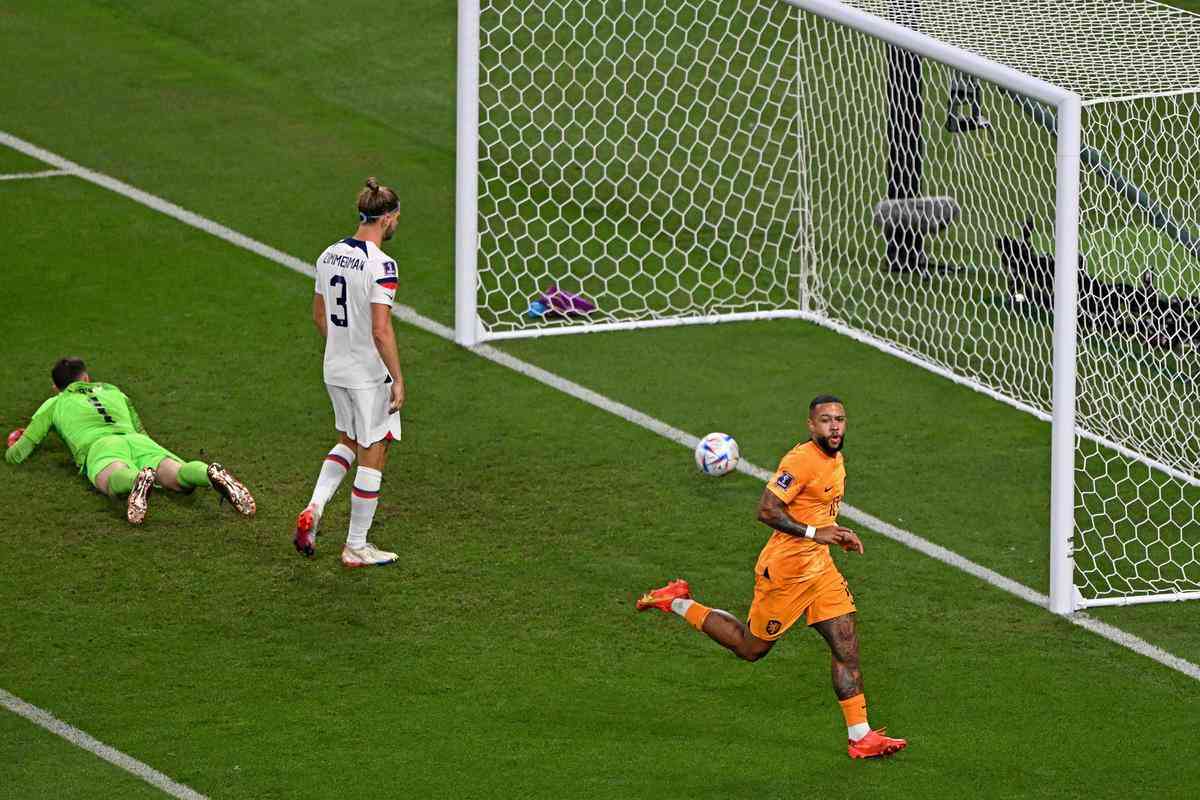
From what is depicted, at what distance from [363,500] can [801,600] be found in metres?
2.71

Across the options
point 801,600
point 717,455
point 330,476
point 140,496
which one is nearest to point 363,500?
point 330,476

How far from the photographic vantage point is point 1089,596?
1083 centimetres

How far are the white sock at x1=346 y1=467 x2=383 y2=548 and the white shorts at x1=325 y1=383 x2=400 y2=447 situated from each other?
158mm

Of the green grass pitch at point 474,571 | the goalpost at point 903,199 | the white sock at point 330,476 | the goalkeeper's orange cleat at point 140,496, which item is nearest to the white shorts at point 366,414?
the white sock at point 330,476

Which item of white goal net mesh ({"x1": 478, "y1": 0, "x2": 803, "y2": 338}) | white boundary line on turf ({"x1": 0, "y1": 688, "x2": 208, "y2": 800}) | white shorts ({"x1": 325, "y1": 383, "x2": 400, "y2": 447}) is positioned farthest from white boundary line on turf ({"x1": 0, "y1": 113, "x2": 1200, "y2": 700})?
white boundary line on turf ({"x1": 0, "y1": 688, "x2": 208, "y2": 800})

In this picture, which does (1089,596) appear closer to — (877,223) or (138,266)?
(877,223)

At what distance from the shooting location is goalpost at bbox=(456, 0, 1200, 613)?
11.6 meters

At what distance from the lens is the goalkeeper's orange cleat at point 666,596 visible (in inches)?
385

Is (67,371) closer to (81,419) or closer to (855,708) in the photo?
(81,419)

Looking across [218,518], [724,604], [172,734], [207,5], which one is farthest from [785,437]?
[207,5]

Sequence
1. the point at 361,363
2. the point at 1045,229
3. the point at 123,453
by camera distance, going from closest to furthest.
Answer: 1. the point at 361,363
2. the point at 123,453
3. the point at 1045,229

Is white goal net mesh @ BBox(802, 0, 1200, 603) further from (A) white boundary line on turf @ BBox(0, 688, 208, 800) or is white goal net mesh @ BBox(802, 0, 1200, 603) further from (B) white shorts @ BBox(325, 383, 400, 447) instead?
(A) white boundary line on turf @ BBox(0, 688, 208, 800)

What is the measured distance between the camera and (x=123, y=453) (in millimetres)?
11602

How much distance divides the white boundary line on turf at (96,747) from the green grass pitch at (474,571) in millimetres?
65
